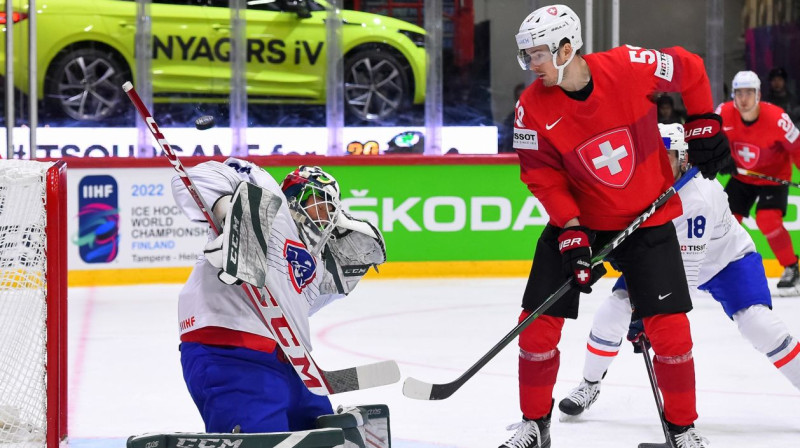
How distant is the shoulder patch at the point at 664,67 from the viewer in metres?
2.82

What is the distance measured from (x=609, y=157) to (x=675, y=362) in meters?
0.50

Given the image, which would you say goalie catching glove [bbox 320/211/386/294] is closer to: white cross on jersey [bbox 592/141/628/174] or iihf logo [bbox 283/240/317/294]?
iihf logo [bbox 283/240/317/294]

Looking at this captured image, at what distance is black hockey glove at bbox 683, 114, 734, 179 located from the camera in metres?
2.86

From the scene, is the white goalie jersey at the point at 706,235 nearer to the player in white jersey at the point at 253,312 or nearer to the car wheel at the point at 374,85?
the player in white jersey at the point at 253,312

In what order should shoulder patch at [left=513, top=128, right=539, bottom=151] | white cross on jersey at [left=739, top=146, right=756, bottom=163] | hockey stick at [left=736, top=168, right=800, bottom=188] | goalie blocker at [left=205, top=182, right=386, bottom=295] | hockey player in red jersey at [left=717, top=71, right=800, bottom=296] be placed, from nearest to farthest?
goalie blocker at [left=205, top=182, right=386, bottom=295], shoulder patch at [left=513, top=128, right=539, bottom=151], hockey stick at [left=736, top=168, right=800, bottom=188], hockey player in red jersey at [left=717, top=71, right=800, bottom=296], white cross on jersey at [left=739, top=146, right=756, bottom=163]

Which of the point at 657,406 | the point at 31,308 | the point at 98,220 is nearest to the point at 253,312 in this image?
the point at 31,308

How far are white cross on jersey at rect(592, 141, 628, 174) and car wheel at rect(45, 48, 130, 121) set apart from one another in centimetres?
445

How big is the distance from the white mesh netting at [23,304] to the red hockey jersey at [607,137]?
1147 millimetres

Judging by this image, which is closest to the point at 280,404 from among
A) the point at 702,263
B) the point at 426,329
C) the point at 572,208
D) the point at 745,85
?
the point at 572,208

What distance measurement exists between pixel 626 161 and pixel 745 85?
353 centimetres

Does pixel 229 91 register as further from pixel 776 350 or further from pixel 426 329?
pixel 776 350

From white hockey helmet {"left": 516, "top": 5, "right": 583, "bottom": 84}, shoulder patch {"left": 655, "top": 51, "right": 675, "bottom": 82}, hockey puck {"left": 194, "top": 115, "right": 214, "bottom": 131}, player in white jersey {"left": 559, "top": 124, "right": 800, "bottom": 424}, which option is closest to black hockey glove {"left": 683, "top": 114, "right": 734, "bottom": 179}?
shoulder patch {"left": 655, "top": 51, "right": 675, "bottom": 82}

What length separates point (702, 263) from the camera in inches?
128

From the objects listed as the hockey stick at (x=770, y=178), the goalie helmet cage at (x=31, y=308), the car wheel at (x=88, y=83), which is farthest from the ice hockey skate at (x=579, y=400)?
the car wheel at (x=88, y=83)
